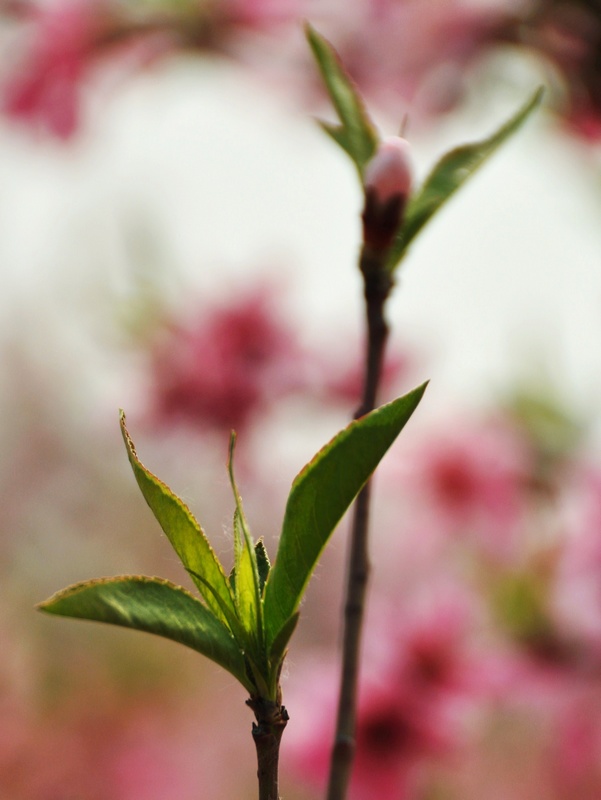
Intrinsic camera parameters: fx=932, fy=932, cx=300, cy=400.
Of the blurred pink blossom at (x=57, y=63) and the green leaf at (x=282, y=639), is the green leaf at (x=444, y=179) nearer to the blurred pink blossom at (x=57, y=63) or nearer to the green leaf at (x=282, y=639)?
the green leaf at (x=282, y=639)

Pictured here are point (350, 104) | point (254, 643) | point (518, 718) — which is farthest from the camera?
point (518, 718)

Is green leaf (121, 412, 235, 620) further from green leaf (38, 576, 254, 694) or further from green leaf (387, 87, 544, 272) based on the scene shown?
green leaf (387, 87, 544, 272)

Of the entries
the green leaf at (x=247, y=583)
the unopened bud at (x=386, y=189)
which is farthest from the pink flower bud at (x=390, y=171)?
the green leaf at (x=247, y=583)

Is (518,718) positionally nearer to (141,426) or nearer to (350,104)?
(141,426)

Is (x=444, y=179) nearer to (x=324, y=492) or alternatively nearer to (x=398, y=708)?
(x=324, y=492)

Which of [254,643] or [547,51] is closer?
[254,643]

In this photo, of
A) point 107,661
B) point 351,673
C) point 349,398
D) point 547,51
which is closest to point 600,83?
point 547,51

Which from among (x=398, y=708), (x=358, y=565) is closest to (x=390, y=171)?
(x=358, y=565)
